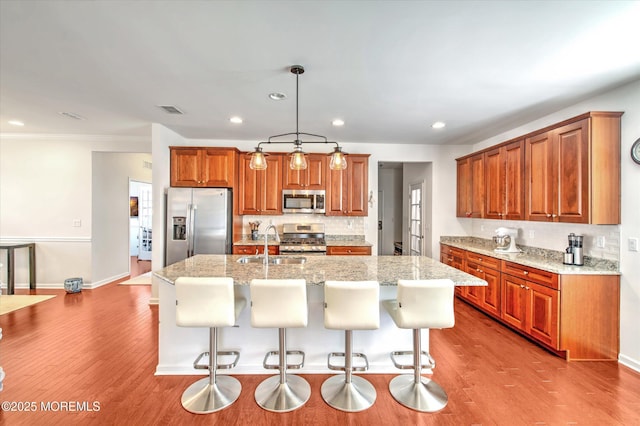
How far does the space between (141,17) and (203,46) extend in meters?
0.41

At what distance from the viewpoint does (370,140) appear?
16.7 ft

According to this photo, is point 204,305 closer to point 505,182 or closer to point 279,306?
point 279,306

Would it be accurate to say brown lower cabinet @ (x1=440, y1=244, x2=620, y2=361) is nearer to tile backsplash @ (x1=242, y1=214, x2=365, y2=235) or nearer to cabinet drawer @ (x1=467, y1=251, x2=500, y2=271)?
cabinet drawer @ (x1=467, y1=251, x2=500, y2=271)

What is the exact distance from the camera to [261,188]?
4914mm

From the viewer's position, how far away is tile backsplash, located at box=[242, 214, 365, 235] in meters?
5.20

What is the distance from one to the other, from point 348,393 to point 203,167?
3.81m

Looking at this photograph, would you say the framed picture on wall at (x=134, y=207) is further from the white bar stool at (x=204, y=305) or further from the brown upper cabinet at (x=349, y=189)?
the white bar stool at (x=204, y=305)

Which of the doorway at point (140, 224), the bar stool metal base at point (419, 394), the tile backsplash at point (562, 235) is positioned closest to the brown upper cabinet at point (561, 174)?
the tile backsplash at point (562, 235)

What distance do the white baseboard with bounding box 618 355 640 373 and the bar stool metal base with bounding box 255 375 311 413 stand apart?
293cm

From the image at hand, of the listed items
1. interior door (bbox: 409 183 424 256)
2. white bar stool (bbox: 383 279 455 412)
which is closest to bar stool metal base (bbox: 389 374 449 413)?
white bar stool (bbox: 383 279 455 412)

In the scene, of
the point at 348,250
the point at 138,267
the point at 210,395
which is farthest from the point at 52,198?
the point at 348,250

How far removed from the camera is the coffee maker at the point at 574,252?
301cm

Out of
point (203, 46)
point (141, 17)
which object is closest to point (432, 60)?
point (203, 46)

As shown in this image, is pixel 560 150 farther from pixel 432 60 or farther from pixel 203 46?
pixel 203 46
